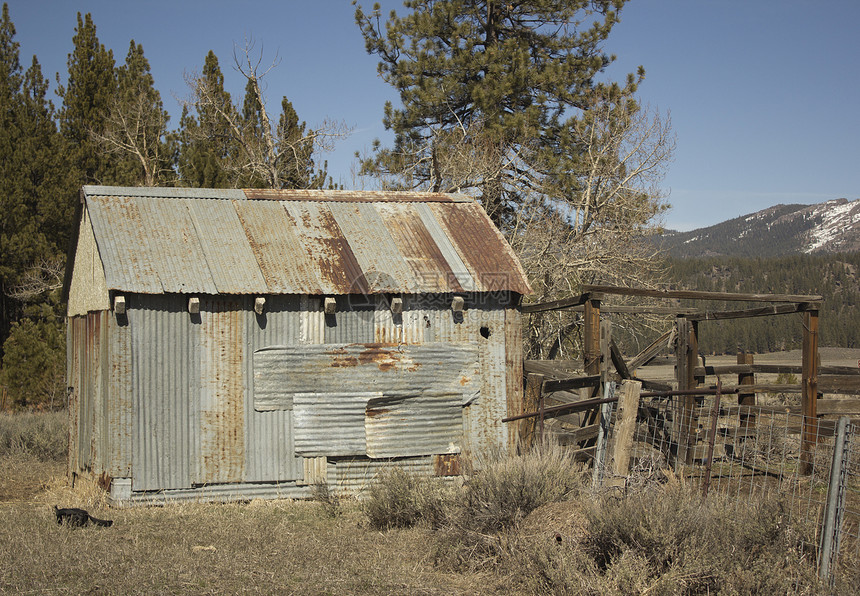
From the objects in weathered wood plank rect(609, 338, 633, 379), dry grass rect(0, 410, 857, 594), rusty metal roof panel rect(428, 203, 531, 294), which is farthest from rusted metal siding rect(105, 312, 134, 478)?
weathered wood plank rect(609, 338, 633, 379)

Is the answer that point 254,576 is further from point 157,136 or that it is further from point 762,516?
point 157,136

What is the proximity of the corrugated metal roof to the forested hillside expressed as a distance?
207 feet

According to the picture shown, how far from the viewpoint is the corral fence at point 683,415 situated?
7113mm

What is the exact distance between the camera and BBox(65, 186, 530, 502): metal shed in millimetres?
8820

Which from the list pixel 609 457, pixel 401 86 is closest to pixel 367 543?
pixel 609 457

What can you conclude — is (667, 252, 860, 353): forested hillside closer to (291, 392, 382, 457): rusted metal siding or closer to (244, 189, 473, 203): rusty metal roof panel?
(244, 189, 473, 203): rusty metal roof panel

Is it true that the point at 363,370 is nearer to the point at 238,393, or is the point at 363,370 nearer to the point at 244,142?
the point at 238,393

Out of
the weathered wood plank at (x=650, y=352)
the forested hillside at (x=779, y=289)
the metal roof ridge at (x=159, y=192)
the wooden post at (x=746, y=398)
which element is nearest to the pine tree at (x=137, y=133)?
the metal roof ridge at (x=159, y=192)

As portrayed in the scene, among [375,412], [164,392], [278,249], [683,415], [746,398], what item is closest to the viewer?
[683,415]

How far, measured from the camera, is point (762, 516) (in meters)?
5.54

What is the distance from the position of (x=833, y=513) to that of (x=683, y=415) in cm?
366

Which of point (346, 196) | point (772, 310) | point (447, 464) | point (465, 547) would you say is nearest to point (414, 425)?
point (447, 464)

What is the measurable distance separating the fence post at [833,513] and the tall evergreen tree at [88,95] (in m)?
20.1

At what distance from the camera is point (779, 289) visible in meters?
97.4
